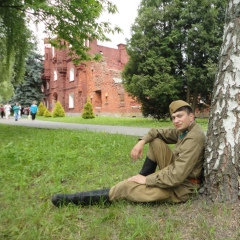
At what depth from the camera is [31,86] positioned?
40.9 m

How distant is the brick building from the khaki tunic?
19.0 m

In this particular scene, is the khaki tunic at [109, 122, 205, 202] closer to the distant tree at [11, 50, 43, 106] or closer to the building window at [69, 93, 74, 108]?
the building window at [69, 93, 74, 108]

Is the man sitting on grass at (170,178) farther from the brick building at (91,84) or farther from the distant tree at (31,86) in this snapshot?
the distant tree at (31,86)

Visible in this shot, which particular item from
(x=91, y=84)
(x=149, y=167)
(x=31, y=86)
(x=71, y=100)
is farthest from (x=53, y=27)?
(x=31, y=86)

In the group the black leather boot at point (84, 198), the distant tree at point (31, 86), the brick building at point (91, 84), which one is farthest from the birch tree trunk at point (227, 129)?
the distant tree at point (31, 86)

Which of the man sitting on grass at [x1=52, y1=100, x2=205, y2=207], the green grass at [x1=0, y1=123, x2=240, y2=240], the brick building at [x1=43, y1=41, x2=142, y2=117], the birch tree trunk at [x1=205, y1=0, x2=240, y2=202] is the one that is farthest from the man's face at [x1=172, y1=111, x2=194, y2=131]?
the brick building at [x1=43, y1=41, x2=142, y2=117]

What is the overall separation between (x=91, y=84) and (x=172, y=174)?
28.4m

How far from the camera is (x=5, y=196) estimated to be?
3.48m

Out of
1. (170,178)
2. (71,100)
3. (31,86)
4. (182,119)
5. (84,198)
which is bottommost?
(84,198)

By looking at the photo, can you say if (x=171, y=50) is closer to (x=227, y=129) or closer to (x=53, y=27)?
(x=53, y=27)

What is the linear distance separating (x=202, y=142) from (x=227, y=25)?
1323 mm

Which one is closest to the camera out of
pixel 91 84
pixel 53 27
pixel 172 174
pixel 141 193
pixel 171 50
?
pixel 172 174

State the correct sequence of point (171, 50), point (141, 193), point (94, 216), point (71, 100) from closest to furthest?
1. point (94, 216)
2. point (141, 193)
3. point (171, 50)
4. point (71, 100)

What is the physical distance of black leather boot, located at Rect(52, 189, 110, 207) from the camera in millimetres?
3002
